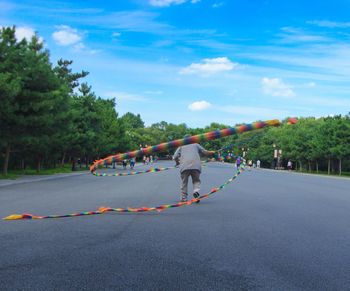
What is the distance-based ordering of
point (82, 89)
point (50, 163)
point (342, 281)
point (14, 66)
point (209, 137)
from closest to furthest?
point (342, 281) → point (209, 137) → point (14, 66) → point (82, 89) → point (50, 163)

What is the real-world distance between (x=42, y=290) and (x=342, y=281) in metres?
3.19

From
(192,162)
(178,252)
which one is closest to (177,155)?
(192,162)

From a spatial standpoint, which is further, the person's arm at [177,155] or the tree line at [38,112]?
the tree line at [38,112]

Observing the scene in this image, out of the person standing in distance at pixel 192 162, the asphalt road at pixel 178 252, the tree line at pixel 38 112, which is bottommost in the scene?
the asphalt road at pixel 178 252

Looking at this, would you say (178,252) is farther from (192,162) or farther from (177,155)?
(177,155)

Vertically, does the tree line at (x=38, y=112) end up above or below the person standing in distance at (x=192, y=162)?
above

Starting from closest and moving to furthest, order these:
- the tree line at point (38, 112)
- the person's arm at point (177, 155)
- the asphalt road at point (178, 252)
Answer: the asphalt road at point (178, 252) < the person's arm at point (177, 155) < the tree line at point (38, 112)

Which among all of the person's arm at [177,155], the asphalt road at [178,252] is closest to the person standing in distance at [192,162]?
the person's arm at [177,155]

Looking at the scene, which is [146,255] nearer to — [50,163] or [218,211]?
[218,211]

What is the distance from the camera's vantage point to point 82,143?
44.9 metres

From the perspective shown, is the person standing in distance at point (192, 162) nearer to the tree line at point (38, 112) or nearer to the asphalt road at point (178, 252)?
the tree line at point (38, 112)

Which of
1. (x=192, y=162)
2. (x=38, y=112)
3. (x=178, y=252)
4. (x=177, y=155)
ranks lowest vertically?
(x=178, y=252)

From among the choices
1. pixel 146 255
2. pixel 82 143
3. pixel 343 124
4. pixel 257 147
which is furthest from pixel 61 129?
pixel 257 147

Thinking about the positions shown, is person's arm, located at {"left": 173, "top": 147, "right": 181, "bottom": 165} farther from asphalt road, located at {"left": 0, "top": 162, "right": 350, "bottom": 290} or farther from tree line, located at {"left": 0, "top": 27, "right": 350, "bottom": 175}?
asphalt road, located at {"left": 0, "top": 162, "right": 350, "bottom": 290}
